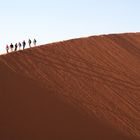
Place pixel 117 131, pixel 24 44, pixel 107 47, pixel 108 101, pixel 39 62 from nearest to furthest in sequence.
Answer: pixel 117 131 → pixel 108 101 → pixel 39 62 → pixel 24 44 → pixel 107 47

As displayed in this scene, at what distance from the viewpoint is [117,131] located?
57.8ft

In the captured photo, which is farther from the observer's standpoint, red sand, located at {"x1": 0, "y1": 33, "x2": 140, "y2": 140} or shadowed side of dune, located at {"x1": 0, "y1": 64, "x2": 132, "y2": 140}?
red sand, located at {"x1": 0, "y1": 33, "x2": 140, "y2": 140}

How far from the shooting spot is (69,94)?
1920 centimetres

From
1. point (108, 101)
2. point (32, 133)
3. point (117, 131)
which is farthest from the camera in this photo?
point (108, 101)

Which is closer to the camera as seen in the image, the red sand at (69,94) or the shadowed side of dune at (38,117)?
the shadowed side of dune at (38,117)

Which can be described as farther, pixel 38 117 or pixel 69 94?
pixel 69 94

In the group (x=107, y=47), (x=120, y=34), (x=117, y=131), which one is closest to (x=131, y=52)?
(x=107, y=47)

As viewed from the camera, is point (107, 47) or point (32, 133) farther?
point (107, 47)

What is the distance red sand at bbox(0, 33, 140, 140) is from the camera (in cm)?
1661

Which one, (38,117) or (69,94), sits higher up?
(69,94)

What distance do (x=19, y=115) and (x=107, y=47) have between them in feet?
36.8

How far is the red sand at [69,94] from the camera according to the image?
16609 millimetres

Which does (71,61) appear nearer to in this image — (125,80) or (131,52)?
(125,80)

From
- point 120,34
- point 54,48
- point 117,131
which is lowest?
point 117,131
